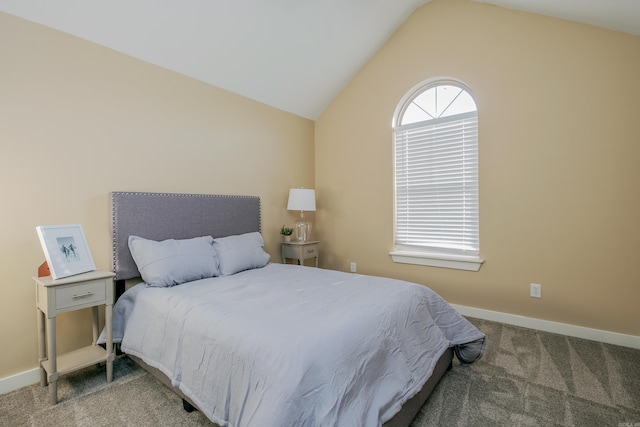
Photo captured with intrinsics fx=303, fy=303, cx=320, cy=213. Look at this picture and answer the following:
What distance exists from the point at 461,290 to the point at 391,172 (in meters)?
1.50

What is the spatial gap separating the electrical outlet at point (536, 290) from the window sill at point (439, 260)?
459 mm

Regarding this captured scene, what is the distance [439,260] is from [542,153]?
1.37 m

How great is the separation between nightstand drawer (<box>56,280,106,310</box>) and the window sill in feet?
9.14

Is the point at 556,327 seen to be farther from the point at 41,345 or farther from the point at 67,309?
the point at 41,345

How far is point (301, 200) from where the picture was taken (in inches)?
142

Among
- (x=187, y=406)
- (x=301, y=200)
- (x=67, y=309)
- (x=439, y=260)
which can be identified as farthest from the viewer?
(x=301, y=200)

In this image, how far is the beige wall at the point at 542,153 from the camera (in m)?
2.41

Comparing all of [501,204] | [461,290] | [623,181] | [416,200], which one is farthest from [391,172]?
[623,181]

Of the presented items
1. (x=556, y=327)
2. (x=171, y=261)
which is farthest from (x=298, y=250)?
(x=556, y=327)

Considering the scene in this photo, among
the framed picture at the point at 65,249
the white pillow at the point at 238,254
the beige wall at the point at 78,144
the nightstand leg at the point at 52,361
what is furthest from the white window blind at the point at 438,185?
the nightstand leg at the point at 52,361

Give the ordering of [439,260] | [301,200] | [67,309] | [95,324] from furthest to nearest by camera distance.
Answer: [301,200], [439,260], [95,324], [67,309]

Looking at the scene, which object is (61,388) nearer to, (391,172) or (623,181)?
(391,172)

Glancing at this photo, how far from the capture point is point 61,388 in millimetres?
1973

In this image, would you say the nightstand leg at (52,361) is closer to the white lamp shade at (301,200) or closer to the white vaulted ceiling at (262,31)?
the white vaulted ceiling at (262,31)
